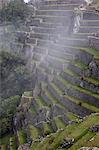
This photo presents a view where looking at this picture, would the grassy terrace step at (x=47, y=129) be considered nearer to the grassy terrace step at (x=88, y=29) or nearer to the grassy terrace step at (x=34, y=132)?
the grassy terrace step at (x=34, y=132)

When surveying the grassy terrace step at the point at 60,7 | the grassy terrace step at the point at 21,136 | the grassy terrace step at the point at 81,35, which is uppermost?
the grassy terrace step at the point at 60,7

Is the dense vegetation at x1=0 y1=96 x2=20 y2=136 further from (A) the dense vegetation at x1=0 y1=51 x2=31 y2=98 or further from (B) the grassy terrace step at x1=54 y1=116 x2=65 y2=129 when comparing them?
(B) the grassy terrace step at x1=54 y1=116 x2=65 y2=129

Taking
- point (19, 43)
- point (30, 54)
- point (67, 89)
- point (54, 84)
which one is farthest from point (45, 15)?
point (67, 89)

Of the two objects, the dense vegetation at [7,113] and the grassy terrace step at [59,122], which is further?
the dense vegetation at [7,113]

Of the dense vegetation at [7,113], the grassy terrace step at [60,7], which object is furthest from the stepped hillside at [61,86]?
the grassy terrace step at [60,7]

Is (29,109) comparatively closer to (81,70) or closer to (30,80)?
(81,70)
